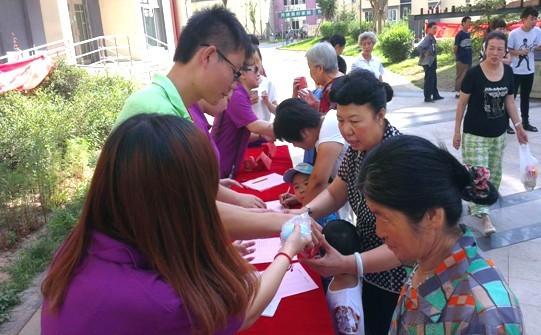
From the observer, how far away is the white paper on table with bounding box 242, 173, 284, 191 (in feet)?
9.78

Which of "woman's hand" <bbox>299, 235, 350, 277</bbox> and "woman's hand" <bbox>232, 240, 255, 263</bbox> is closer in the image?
"woman's hand" <bbox>299, 235, 350, 277</bbox>

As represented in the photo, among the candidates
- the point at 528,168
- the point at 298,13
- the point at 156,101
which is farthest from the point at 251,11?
the point at 156,101

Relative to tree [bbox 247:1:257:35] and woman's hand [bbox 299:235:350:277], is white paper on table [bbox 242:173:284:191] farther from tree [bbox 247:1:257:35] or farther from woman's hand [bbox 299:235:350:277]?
tree [bbox 247:1:257:35]

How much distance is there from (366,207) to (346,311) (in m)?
0.39

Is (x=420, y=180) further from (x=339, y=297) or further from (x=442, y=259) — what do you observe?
(x=339, y=297)

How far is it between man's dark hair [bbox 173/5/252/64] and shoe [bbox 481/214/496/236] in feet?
8.80

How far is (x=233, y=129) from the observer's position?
301 centimetres

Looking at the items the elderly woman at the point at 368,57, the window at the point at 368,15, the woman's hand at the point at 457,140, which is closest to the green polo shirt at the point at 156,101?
the woman's hand at the point at 457,140

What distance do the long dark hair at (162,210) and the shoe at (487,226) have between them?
3.16 m

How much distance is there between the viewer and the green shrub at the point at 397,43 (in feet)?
56.9

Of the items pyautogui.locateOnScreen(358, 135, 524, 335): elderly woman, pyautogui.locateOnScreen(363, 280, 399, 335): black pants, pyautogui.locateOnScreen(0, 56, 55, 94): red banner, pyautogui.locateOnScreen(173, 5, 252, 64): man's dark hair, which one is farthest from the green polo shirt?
pyautogui.locateOnScreen(0, 56, 55, 94): red banner

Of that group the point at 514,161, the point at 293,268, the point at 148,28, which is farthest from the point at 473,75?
the point at 148,28

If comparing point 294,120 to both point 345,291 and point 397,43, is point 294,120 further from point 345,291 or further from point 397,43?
point 397,43

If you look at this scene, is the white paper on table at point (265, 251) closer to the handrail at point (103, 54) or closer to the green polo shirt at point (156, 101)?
the green polo shirt at point (156, 101)
